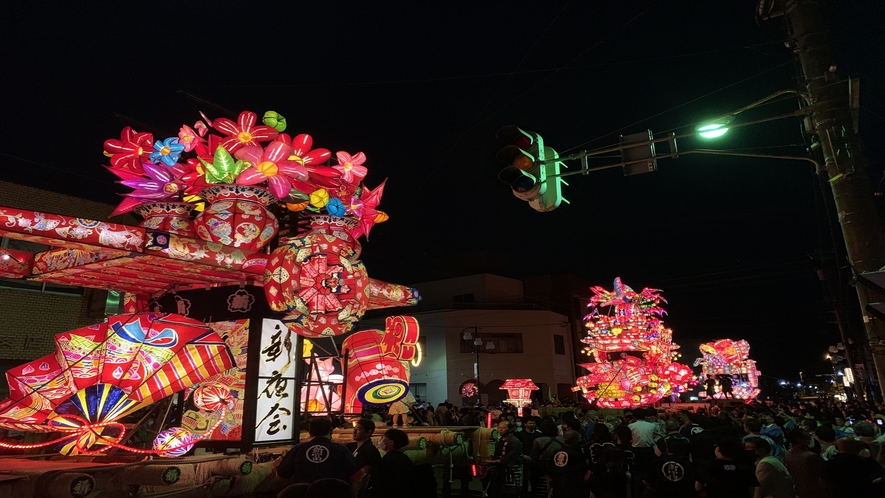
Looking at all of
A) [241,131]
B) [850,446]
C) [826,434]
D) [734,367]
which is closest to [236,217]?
[241,131]

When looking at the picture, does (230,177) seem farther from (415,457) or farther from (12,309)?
(12,309)

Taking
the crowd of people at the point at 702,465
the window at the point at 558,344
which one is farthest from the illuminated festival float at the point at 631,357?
the crowd of people at the point at 702,465

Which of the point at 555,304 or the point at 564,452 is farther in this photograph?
the point at 555,304

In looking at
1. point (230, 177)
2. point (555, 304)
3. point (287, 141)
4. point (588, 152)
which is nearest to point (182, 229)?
point (230, 177)

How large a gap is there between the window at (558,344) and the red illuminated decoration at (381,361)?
33.0m

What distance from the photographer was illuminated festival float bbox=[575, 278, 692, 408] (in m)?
26.2

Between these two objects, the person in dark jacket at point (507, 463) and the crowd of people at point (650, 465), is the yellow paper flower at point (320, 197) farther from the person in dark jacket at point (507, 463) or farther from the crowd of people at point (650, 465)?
the person in dark jacket at point (507, 463)

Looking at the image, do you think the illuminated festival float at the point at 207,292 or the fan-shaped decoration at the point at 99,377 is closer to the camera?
the fan-shaped decoration at the point at 99,377

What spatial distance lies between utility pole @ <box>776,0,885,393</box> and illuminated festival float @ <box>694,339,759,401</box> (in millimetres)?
35872

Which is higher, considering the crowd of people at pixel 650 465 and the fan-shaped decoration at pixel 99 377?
the fan-shaped decoration at pixel 99 377

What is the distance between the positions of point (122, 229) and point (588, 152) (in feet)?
22.1

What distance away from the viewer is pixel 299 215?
450 inches

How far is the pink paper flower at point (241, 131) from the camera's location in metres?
9.55

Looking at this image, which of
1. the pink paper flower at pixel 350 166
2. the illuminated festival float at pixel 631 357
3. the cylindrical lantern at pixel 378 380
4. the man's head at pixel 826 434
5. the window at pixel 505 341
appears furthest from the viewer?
the window at pixel 505 341
